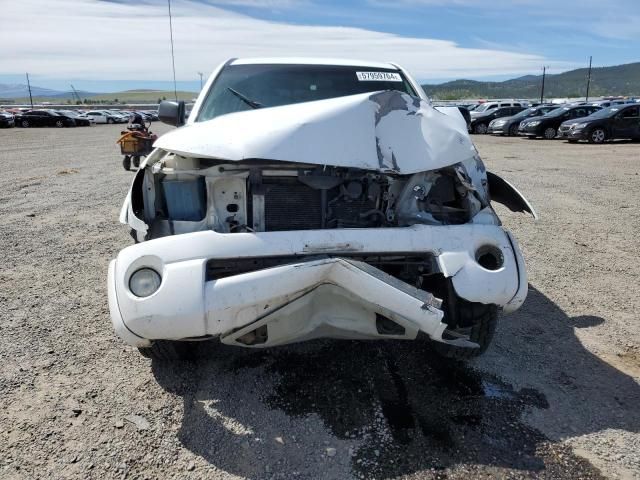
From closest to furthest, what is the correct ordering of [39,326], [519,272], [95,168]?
[519,272]
[39,326]
[95,168]

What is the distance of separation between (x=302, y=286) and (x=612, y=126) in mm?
20663

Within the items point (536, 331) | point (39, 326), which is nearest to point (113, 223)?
point (39, 326)

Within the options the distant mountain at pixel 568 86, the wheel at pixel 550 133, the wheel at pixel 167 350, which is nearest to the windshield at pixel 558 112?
the wheel at pixel 550 133

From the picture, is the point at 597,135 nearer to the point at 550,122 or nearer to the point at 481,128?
the point at 550,122

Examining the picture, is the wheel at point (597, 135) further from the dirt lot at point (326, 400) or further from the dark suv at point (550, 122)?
the dirt lot at point (326, 400)

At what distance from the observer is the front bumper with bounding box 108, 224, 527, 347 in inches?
91.8

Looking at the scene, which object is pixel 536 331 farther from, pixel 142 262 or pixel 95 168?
pixel 95 168

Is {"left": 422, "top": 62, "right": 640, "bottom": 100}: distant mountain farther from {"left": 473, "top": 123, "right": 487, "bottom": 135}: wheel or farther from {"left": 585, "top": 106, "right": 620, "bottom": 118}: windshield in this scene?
{"left": 585, "top": 106, "right": 620, "bottom": 118}: windshield

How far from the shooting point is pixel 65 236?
605cm

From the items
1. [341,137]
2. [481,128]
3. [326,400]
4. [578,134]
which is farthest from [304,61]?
[481,128]

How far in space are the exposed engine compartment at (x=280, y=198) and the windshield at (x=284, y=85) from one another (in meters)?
1.05

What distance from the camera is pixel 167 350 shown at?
9.50 ft

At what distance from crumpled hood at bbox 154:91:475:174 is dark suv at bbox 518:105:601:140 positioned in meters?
21.8

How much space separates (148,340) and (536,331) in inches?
103
